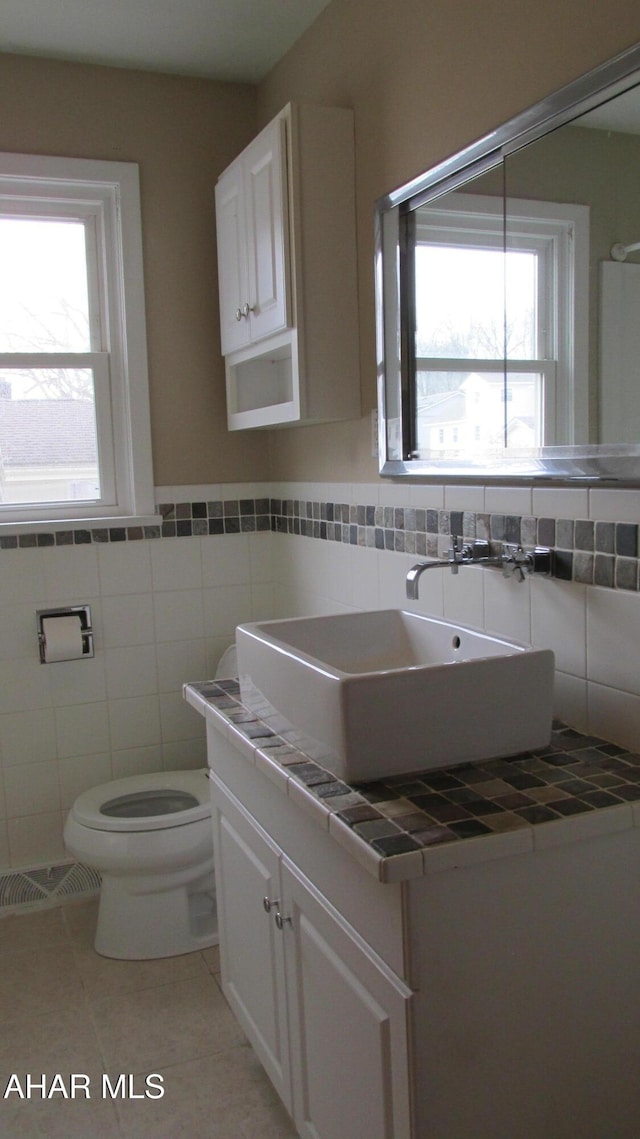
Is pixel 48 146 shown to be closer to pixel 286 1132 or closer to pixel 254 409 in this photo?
pixel 254 409

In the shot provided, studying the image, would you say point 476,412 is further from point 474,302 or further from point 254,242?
point 254,242

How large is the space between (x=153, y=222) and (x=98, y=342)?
1.31 ft

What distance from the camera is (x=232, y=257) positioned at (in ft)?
8.54

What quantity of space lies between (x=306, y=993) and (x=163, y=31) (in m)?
2.40

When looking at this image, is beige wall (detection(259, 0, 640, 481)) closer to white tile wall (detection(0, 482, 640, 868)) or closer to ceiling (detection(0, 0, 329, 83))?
ceiling (detection(0, 0, 329, 83))

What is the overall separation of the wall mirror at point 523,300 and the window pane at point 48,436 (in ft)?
3.57

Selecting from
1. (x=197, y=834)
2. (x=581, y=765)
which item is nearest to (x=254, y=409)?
(x=197, y=834)

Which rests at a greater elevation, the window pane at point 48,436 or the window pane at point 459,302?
the window pane at point 459,302

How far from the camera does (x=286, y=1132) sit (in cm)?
186

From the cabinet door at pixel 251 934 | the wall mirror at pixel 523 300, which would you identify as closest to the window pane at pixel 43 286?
the wall mirror at pixel 523 300

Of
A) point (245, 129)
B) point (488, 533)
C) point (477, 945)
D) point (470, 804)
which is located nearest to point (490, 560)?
point (488, 533)

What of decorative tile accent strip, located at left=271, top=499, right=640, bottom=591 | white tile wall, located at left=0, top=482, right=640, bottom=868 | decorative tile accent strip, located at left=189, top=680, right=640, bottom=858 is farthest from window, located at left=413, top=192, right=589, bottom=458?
decorative tile accent strip, located at left=189, top=680, right=640, bottom=858

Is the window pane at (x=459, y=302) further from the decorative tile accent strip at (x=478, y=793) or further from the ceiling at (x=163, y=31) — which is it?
the ceiling at (x=163, y=31)

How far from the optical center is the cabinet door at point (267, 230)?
2240mm
